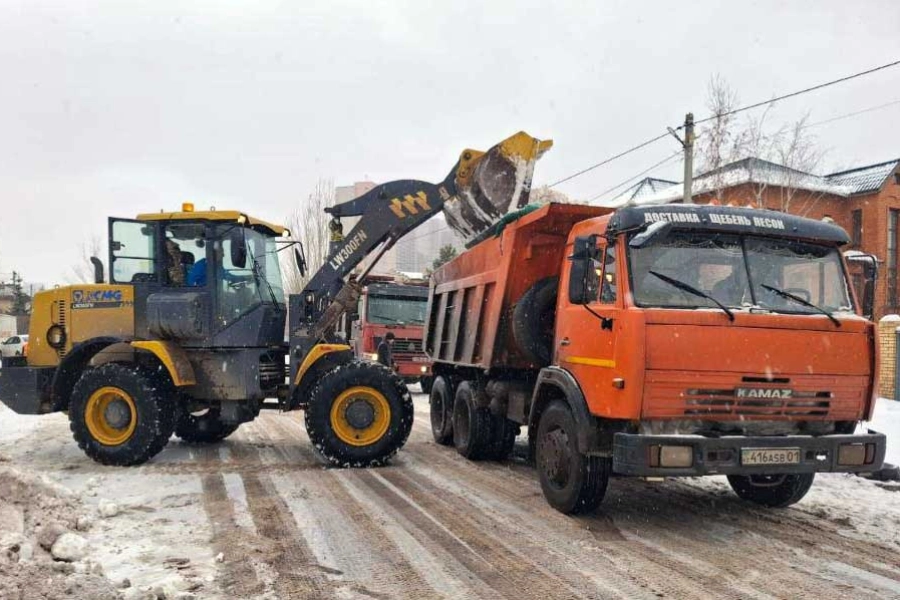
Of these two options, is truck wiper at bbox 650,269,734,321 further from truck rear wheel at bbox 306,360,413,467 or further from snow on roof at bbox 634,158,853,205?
snow on roof at bbox 634,158,853,205

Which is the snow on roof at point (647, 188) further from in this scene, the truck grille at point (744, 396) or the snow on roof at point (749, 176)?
the truck grille at point (744, 396)

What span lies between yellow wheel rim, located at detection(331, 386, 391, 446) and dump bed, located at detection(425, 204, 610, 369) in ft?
3.91

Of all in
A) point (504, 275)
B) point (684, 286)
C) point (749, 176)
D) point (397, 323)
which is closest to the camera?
point (684, 286)

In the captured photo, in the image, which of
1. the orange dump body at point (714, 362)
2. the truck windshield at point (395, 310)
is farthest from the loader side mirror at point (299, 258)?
the truck windshield at point (395, 310)

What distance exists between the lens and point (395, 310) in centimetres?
1809

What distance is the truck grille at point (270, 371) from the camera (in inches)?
339

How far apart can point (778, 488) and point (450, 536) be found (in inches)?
122

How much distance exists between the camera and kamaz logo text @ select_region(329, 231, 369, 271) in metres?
8.91

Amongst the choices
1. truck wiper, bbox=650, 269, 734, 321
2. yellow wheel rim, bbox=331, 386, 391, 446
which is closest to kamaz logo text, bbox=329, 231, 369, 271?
yellow wheel rim, bbox=331, 386, 391, 446

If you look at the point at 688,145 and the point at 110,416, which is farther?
the point at 688,145

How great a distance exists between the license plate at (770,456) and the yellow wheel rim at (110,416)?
6.63m

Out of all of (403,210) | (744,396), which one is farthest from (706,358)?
(403,210)

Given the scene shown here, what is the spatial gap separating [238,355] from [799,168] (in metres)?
18.5

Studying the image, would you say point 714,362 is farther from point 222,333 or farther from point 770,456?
point 222,333
